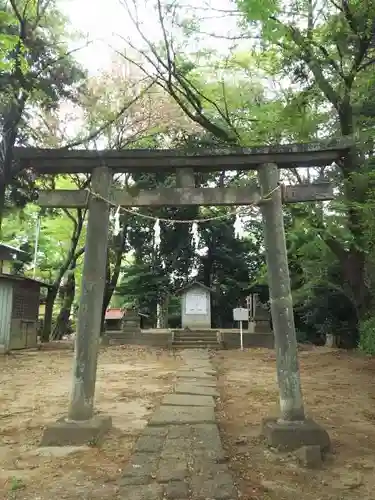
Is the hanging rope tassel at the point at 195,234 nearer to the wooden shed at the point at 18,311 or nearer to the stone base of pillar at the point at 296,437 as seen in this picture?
the wooden shed at the point at 18,311

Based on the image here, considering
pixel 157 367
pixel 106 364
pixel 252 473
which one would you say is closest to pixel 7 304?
pixel 106 364

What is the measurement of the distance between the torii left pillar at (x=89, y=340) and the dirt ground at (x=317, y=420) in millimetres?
1743

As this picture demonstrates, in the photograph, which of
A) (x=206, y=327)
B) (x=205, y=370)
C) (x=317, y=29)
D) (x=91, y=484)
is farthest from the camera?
(x=206, y=327)

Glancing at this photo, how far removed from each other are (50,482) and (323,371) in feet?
29.2

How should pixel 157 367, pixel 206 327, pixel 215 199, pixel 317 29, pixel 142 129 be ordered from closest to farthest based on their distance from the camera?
pixel 215 199
pixel 317 29
pixel 157 367
pixel 142 129
pixel 206 327

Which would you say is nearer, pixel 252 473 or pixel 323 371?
pixel 252 473

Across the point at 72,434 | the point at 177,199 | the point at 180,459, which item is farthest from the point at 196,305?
the point at 180,459

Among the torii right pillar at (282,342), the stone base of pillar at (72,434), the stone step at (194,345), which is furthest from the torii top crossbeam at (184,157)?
the stone step at (194,345)

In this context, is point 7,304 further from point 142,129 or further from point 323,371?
point 323,371

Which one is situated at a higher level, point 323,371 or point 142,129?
point 142,129

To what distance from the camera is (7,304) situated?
17.0 meters

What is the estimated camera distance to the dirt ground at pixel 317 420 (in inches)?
164

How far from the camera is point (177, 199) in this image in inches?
238

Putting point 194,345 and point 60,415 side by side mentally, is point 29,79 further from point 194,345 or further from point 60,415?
point 194,345
